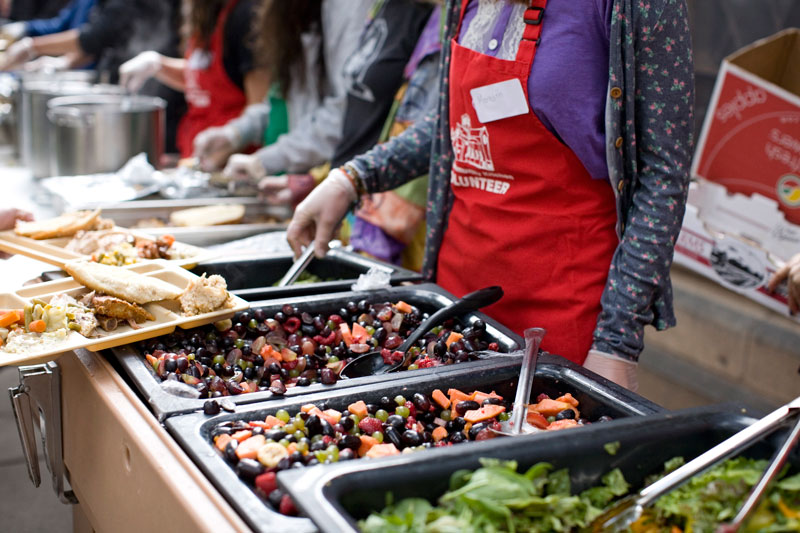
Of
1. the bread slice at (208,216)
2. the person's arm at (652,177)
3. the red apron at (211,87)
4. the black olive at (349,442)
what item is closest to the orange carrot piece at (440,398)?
the black olive at (349,442)

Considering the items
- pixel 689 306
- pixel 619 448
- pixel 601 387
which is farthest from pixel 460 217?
pixel 689 306

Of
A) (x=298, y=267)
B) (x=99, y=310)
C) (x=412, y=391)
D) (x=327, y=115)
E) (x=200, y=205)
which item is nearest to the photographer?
(x=412, y=391)

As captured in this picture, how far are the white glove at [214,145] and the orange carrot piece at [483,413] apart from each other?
2.69 m

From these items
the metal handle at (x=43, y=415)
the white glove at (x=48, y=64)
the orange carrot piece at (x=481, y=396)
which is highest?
the white glove at (x=48, y=64)

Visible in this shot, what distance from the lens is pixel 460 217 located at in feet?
6.77

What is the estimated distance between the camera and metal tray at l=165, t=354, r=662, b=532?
1.04m

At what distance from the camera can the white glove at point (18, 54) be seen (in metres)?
4.95

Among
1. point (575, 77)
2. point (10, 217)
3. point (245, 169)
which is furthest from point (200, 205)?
point (575, 77)

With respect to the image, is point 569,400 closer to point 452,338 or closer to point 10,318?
point 452,338

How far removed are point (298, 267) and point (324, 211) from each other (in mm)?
160

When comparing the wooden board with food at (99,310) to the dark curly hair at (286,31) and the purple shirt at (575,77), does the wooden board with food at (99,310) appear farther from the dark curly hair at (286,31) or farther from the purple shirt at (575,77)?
the dark curly hair at (286,31)

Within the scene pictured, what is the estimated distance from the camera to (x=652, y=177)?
169 cm

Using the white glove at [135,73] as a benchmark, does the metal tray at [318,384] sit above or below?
below

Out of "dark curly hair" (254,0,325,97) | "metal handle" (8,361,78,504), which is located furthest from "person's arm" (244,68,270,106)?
"metal handle" (8,361,78,504)
